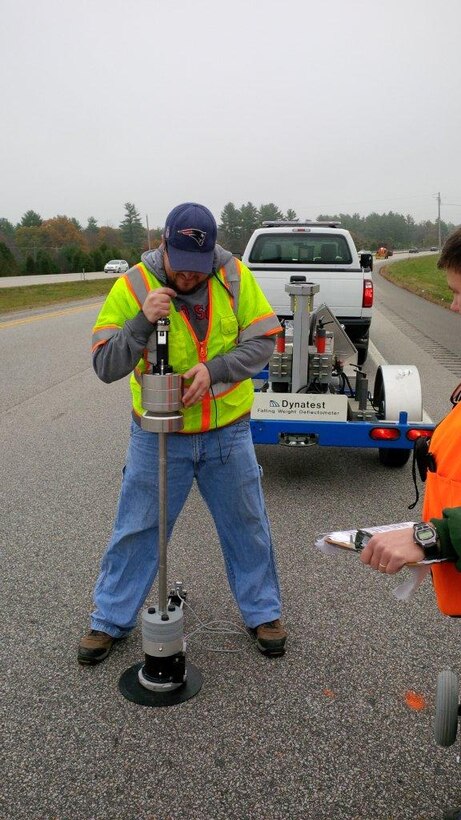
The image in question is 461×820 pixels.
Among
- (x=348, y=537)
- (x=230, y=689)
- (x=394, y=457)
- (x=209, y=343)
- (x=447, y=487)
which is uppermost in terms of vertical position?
(x=209, y=343)

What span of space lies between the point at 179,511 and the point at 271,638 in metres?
0.74

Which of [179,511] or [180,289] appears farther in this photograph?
[179,511]

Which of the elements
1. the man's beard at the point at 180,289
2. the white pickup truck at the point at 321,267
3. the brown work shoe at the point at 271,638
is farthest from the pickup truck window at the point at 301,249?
the brown work shoe at the point at 271,638

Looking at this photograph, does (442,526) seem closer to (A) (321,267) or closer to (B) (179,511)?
(B) (179,511)

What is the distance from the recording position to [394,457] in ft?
20.6

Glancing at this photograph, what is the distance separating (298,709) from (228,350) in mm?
1543

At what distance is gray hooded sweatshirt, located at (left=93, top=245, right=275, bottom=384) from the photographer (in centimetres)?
293

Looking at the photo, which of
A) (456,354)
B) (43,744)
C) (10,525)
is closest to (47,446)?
(10,525)

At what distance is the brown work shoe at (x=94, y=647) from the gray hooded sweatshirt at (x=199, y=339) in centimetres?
122

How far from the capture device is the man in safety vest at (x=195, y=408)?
2945mm

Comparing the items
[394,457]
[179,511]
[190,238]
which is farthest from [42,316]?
[190,238]

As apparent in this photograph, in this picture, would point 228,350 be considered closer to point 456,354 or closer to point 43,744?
point 43,744

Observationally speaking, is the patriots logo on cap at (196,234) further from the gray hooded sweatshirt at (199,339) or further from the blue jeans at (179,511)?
the blue jeans at (179,511)

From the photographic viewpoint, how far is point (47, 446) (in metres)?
7.17
